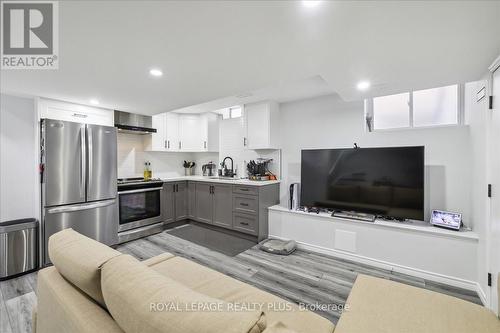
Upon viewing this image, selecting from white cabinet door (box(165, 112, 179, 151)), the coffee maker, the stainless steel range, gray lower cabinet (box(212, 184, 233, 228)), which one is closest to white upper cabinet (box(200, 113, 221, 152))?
the coffee maker

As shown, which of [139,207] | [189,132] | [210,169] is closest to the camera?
[139,207]

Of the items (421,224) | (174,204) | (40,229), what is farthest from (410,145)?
(40,229)

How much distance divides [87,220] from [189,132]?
2.59 meters

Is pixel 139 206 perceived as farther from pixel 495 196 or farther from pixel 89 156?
pixel 495 196

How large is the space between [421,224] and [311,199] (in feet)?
4.60

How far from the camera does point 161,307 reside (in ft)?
2.42

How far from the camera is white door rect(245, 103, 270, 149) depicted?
3.91 meters

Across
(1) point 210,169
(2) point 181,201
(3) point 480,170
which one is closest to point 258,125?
(1) point 210,169

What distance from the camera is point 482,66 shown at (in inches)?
76.8

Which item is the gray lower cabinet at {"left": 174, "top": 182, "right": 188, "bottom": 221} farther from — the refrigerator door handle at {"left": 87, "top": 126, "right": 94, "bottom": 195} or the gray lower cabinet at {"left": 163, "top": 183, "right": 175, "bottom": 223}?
the refrigerator door handle at {"left": 87, "top": 126, "right": 94, "bottom": 195}

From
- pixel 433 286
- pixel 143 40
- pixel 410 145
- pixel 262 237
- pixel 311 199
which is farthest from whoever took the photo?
pixel 262 237

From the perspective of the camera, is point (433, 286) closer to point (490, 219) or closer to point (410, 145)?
point (490, 219)

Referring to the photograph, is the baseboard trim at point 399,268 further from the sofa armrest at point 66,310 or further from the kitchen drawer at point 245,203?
the sofa armrest at point 66,310

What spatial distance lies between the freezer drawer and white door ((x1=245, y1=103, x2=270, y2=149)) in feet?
8.32
